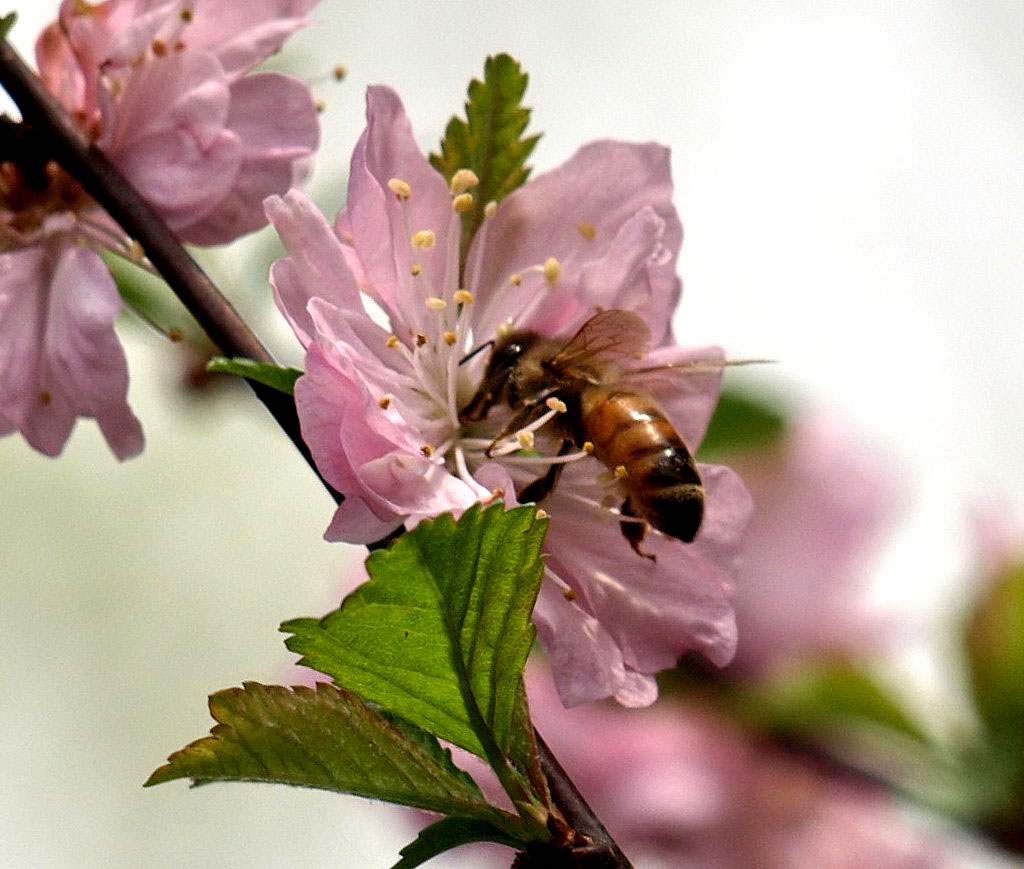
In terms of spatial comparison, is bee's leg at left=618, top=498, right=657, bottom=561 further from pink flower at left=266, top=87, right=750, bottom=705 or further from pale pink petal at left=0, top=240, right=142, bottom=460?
pale pink petal at left=0, top=240, right=142, bottom=460

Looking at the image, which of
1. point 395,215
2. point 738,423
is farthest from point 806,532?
point 395,215

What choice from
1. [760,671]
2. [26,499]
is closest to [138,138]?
[760,671]

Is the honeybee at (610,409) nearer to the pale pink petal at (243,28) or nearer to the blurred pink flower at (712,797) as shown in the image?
the pale pink petal at (243,28)

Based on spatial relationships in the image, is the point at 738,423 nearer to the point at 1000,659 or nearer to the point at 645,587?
the point at 1000,659

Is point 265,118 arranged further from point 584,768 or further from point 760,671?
point 760,671

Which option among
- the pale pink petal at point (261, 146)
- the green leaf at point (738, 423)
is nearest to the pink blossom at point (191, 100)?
the pale pink petal at point (261, 146)
